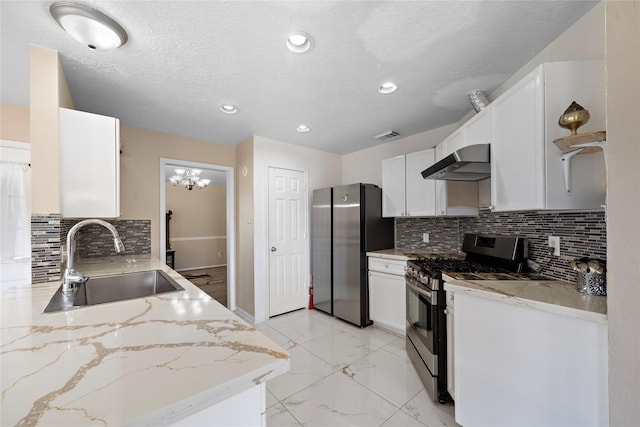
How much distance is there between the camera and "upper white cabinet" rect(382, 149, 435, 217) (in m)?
2.71

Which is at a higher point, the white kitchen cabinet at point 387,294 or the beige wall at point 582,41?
the beige wall at point 582,41

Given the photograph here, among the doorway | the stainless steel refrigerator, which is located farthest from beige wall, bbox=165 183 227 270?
the stainless steel refrigerator

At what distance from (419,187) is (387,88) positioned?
1.17 m

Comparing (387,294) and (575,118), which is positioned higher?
(575,118)

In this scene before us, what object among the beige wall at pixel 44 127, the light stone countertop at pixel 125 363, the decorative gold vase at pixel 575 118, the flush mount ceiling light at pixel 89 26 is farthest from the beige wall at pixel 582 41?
the beige wall at pixel 44 127

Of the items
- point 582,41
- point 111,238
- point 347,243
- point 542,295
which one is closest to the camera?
point 542,295

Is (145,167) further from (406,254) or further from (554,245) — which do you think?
(554,245)

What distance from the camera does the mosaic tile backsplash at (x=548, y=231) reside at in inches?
54.6

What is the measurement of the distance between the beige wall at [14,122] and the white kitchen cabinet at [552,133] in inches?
160

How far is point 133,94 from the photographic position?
2.10 m

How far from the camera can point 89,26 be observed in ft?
4.30

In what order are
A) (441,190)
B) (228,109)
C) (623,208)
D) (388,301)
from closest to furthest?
1. (623,208)
2. (228,109)
3. (441,190)
4. (388,301)

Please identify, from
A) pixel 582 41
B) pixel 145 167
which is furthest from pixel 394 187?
pixel 145 167

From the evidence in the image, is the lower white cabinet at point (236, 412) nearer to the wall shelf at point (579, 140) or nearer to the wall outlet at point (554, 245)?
the wall shelf at point (579, 140)
